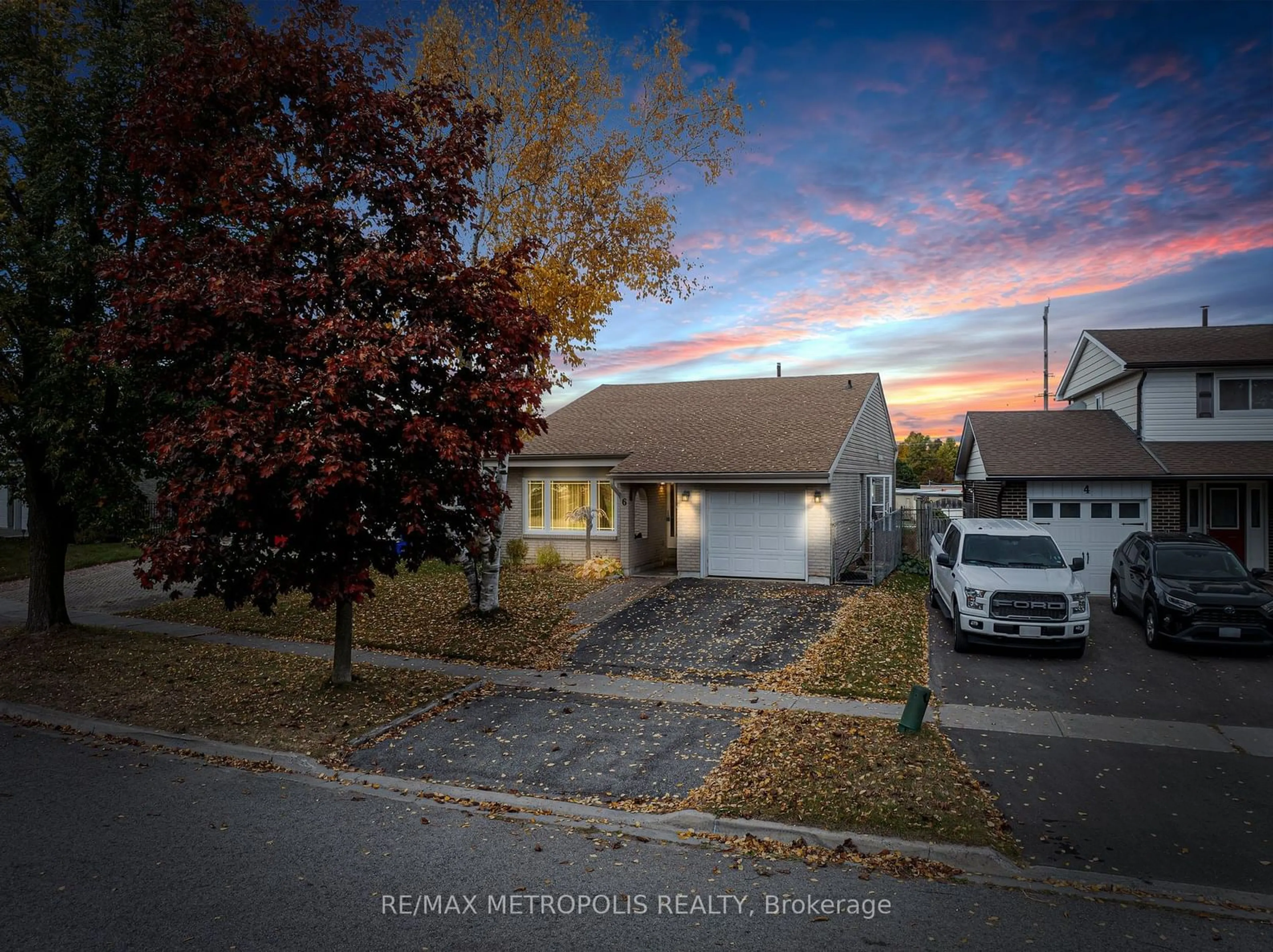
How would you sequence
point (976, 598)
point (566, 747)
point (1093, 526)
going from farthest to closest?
1. point (1093, 526)
2. point (976, 598)
3. point (566, 747)

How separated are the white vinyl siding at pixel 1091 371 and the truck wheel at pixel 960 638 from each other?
11.6 m

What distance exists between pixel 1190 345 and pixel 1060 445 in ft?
15.6

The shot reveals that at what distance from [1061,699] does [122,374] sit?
14.3 metres

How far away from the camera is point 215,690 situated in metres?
10.7

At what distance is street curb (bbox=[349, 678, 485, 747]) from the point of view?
8.77 meters

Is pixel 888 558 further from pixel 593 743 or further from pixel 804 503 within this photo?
pixel 593 743

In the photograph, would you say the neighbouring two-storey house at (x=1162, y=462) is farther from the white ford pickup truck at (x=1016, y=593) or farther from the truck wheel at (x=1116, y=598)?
the white ford pickup truck at (x=1016, y=593)

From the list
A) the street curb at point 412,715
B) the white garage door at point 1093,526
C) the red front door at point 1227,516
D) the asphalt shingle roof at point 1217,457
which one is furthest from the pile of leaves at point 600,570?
the red front door at point 1227,516

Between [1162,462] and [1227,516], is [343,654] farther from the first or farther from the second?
[1227,516]

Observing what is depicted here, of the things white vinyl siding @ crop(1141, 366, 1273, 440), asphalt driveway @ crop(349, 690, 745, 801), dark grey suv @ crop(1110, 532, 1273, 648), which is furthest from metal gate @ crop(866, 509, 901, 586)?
asphalt driveway @ crop(349, 690, 745, 801)

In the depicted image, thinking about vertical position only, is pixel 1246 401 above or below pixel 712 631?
above

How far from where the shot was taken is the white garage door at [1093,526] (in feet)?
60.5

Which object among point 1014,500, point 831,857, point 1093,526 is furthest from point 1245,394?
point 831,857

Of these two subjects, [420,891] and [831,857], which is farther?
[831,857]
